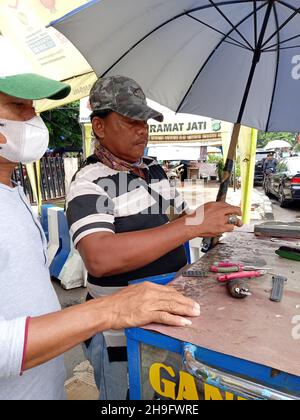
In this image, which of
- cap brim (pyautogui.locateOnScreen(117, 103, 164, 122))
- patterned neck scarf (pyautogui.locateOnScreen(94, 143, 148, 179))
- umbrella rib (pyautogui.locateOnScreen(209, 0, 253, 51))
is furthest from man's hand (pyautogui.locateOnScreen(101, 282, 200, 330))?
umbrella rib (pyautogui.locateOnScreen(209, 0, 253, 51))

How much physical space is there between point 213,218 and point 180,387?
2.18 ft

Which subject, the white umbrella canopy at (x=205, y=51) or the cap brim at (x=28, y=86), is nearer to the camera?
the cap brim at (x=28, y=86)

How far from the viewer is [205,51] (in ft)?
6.79

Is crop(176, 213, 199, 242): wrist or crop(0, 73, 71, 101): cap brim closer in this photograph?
crop(0, 73, 71, 101): cap brim

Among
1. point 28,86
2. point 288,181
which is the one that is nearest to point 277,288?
point 28,86

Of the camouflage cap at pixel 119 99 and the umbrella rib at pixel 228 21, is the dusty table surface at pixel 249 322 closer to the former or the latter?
the camouflage cap at pixel 119 99

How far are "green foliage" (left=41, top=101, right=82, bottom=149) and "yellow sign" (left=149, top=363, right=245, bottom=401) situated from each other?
11850 millimetres

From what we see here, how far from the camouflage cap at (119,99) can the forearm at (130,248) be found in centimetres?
55

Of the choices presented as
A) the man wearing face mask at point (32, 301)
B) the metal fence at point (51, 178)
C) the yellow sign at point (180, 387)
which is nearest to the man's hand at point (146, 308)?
the man wearing face mask at point (32, 301)

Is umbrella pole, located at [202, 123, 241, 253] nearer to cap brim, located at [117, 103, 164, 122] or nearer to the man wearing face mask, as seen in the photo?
cap brim, located at [117, 103, 164, 122]

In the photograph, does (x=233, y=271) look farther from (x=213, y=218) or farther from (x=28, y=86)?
(x=28, y=86)

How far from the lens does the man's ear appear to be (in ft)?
4.82

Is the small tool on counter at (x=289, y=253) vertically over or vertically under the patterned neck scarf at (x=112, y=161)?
under

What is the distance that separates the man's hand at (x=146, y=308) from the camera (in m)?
0.87
